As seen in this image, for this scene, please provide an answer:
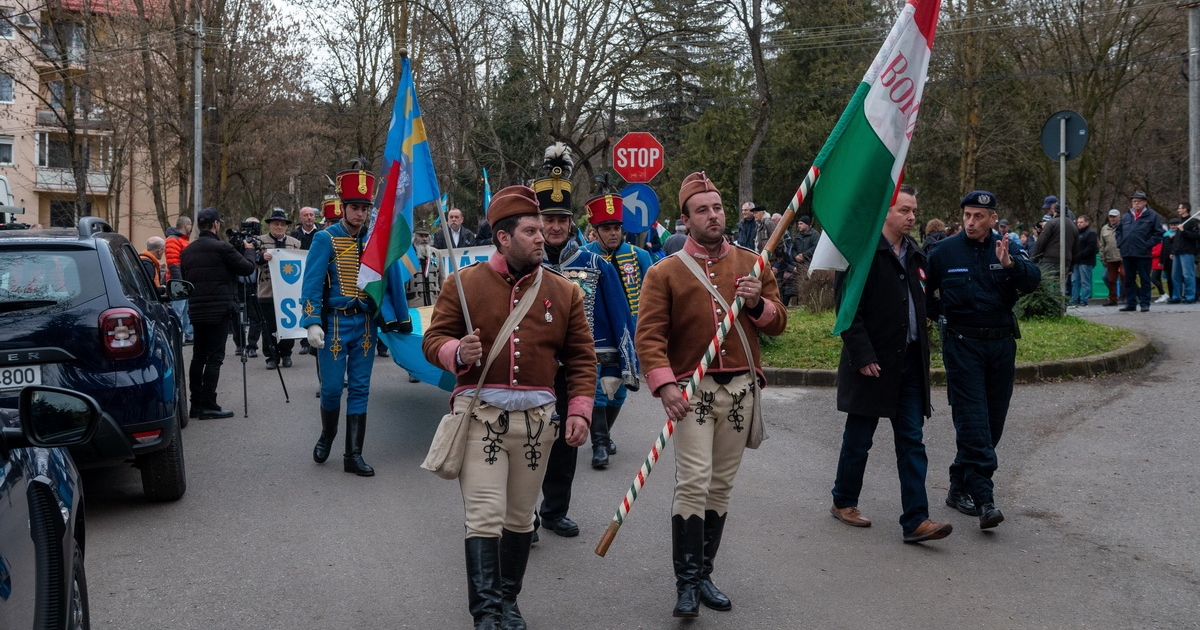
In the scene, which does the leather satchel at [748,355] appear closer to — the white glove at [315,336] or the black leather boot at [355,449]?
the white glove at [315,336]

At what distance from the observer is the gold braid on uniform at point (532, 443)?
176 inches

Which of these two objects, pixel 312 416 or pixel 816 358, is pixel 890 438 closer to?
pixel 816 358

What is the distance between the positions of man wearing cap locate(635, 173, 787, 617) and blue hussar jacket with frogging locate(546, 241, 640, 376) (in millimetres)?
1512

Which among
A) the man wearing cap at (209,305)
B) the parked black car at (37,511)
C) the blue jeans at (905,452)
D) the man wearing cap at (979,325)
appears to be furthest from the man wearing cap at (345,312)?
the parked black car at (37,511)

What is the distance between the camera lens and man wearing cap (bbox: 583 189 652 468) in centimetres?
786

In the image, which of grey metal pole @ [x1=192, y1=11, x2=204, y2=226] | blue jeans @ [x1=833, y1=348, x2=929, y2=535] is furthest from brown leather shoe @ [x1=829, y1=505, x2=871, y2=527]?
grey metal pole @ [x1=192, y1=11, x2=204, y2=226]

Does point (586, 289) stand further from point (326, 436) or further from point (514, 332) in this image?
point (326, 436)

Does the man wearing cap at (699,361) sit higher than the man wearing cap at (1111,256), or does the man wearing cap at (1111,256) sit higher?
the man wearing cap at (1111,256)

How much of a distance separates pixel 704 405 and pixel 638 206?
7493mm

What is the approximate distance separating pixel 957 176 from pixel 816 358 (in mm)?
26879

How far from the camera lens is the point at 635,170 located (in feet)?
47.7

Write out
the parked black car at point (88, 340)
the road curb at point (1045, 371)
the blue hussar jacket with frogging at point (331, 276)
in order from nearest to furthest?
the parked black car at point (88, 340) → the blue hussar jacket with frogging at point (331, 276) → the road curb at point (1045, 371)

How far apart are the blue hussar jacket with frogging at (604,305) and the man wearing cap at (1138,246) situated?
47.2 ft

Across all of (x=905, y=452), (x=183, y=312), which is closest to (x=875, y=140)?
(x=905, y=452)
